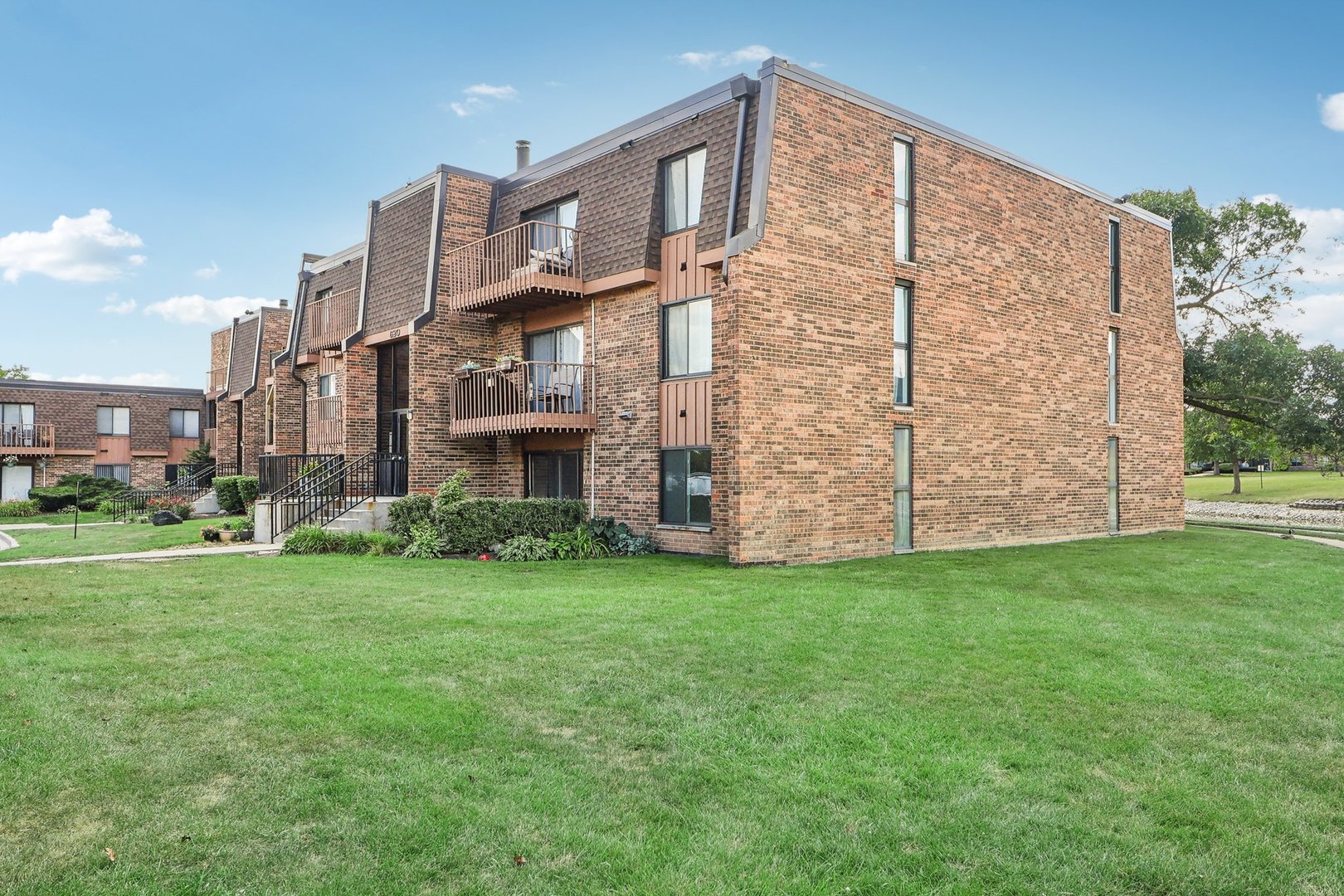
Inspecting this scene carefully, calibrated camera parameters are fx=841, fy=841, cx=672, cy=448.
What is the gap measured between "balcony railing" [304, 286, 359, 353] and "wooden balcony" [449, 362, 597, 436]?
5500 mm

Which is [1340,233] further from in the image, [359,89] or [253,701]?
[253,701]

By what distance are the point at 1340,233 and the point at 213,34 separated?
36699mm

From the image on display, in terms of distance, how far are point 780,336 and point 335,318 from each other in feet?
48.4

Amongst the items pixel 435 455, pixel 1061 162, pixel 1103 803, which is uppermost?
pixel 1061 162

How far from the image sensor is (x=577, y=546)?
14.4m

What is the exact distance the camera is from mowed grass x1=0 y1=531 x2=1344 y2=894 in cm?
338

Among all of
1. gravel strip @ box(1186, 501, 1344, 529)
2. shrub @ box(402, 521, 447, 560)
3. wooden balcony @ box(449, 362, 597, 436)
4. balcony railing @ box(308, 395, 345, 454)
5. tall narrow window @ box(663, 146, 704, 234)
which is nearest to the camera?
shrub @ box(402, 521, 447, 560)

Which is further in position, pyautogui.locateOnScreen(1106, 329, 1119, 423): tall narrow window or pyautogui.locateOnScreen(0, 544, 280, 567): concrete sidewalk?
pyautogui.locateOnScreen(1106, 329, 1119, 423): tall narrow window

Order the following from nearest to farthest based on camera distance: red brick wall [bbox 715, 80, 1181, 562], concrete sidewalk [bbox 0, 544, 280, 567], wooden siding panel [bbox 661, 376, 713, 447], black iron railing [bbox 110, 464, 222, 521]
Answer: red brick wall [bbox 715, 80, 1181, 562] → concrete sidewalk [bbox 0, 544, 280, 567] → wooden siding panel [bbox 661, 376, 713, 447] → black iron railing [bbox 110, 464, 222, 521]

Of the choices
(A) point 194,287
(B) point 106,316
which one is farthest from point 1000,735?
(B) point 106,316

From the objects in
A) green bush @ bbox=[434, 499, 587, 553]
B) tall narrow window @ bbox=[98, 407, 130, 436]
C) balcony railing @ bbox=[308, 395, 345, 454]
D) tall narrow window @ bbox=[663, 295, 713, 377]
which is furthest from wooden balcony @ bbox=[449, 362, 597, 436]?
tall narrow window @ bbox=[98, 407, 130, 436]

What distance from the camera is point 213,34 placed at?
60.1ft

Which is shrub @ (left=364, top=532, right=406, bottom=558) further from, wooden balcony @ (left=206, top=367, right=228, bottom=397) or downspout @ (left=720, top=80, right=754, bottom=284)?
wooden balcony @ (left=206, top=367, right=228, bottom=397)

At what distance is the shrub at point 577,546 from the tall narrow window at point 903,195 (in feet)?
24.5
